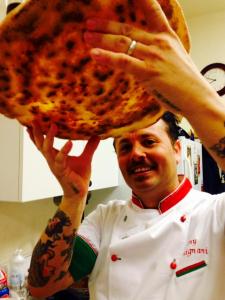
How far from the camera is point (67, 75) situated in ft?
1.56

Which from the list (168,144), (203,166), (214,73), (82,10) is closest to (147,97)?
(82,10)

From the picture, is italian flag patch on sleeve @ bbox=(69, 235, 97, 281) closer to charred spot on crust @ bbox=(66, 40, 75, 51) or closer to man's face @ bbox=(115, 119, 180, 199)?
man's face @ bbox=(115, 119, 180, 199)

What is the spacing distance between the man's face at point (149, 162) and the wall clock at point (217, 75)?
198 centimetres

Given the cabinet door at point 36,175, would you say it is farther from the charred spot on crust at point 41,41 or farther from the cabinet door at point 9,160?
the charred spot on crust at point 41,41

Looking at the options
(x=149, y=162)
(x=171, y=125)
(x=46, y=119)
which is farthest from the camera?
(x=171, y=125)

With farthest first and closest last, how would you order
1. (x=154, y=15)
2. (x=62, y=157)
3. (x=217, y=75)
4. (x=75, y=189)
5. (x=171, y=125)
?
(x=217, y=75) < (x=171, y=125) < (x=75, y=189) < (x=62, y=157) < (x=154, y=15)

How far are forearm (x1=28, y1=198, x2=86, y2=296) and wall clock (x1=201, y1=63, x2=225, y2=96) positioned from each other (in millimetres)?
2256

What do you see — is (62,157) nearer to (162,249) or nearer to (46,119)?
(46,119)

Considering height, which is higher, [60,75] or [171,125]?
[60,75]

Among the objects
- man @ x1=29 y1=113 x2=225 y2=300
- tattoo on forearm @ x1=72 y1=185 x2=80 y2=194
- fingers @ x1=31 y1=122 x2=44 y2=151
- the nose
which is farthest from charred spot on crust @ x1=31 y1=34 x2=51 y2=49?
the nose

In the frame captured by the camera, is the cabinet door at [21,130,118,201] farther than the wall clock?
No

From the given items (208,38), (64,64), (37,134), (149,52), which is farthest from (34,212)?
(208,38)

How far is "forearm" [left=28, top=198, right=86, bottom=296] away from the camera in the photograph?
943 mm

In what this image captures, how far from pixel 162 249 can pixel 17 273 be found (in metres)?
0.98
